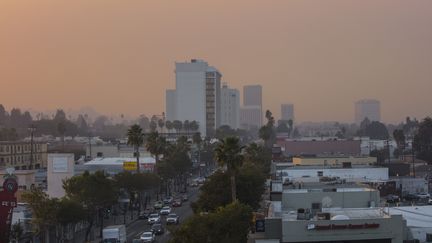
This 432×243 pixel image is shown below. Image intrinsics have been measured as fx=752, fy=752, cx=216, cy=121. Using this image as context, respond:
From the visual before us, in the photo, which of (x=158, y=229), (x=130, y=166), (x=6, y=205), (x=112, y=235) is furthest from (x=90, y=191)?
(x=130, y=166)

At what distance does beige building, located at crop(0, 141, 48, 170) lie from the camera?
109500 millimetres

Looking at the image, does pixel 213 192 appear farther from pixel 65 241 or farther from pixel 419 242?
pixel 419 242

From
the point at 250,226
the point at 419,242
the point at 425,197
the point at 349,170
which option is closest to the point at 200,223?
the point at 250,226

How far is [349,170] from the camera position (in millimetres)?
92188

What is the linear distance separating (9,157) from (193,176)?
46.7 m

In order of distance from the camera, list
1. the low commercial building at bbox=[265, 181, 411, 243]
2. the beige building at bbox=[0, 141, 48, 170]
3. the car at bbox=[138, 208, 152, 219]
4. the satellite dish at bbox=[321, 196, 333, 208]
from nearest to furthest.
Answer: the low commercial building at bbox=[265, 181, 411, 243], the satellite dish at bbox=[321, 196, 333, 208], the car at bbox=[138, 208, 152, 219], the beige building at bbox=[0, 141, 48, 170]

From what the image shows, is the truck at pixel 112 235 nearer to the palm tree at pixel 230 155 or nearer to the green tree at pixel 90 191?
the green tree at pixel 90 191

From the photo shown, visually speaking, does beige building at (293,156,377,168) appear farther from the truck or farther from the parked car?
the truck

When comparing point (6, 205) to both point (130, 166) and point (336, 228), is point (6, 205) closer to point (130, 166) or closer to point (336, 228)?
point (336, 228)

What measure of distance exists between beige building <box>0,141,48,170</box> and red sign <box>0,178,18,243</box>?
65082 millimetres

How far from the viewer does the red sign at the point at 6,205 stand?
4128 centimetres

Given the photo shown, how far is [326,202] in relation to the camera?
51125 millimetres

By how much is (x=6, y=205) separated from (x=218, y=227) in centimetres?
1182

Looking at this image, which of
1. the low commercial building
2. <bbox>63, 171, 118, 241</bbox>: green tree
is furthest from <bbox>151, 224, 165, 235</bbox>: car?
the low commercial building
